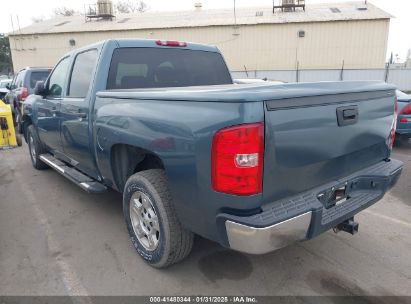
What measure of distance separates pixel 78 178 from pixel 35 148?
7.94ft

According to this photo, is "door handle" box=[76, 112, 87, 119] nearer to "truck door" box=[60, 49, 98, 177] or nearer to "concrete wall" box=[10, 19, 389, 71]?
"truck door" box=[60, 49, 98, 177]

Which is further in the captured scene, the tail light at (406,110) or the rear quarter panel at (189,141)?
the tail light at (406,110)

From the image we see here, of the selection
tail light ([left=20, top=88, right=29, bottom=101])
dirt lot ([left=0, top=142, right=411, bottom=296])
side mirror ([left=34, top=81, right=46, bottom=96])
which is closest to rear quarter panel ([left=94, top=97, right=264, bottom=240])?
dirt lot ([left=0, top=142, right=411, bottom=296])

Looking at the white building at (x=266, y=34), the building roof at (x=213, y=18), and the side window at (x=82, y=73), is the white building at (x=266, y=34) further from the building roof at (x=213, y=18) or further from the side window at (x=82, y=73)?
the side window at (x=82, y=73)

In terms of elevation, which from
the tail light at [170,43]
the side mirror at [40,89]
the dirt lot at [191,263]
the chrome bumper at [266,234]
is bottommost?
the dirt lot at [191,263]

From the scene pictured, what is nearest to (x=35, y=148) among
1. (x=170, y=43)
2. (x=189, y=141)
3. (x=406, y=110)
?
(x=170, y=43)

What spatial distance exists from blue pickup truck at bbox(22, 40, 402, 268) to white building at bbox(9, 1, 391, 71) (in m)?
25.1

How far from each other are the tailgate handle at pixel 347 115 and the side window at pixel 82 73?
2502 mm

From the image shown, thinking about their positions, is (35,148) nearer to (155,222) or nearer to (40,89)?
(40,89)

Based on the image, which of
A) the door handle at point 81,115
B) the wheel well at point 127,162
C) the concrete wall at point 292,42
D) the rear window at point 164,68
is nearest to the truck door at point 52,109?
the door handle at point 81,115

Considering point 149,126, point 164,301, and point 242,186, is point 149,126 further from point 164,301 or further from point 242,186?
point 164,301

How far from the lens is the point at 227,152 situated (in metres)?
2.01

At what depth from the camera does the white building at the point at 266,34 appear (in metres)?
26.2

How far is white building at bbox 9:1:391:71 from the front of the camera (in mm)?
26172
